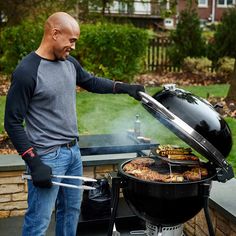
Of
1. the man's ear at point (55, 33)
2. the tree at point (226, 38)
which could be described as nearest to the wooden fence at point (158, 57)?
the tree at point (226, 38)

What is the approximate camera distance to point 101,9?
623 inches

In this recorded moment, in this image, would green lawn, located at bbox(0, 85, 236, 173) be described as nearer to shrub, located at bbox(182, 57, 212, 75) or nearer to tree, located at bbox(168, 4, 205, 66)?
shrub, located at bbox(182, 57, 212, 75)

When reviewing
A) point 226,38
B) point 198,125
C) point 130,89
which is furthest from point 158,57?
point 198,125

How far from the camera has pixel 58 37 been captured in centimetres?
261

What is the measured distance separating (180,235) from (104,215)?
0.95m

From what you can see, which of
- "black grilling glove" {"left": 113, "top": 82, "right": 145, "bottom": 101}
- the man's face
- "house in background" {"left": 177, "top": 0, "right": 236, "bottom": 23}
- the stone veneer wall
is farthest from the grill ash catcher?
"house in background" {"left": 177, "top": 0, "right": 236, "bottom": 23}

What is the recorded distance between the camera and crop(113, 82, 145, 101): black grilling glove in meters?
3.01

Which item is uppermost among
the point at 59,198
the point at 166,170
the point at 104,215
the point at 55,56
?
the point at 55,56

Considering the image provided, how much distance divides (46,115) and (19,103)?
0.25 meters

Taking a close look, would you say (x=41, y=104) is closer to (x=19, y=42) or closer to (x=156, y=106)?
(x=156, y=106)

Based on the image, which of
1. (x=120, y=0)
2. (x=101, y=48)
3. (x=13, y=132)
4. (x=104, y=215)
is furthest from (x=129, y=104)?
(x=120, y=0)

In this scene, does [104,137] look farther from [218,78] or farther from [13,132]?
[218,78]

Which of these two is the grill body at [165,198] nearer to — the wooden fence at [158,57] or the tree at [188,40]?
the tree at [188,40]

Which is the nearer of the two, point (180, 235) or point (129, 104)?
point (180, 235)
